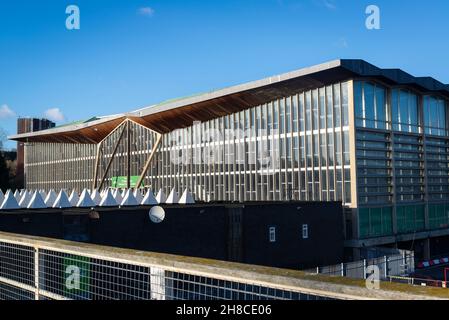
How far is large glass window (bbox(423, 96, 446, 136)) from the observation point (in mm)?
42562

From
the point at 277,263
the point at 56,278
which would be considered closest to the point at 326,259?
the point at 277,263

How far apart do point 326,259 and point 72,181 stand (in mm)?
44181

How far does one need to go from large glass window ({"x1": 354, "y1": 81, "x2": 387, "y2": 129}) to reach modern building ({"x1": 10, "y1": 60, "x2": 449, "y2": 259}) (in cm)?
8

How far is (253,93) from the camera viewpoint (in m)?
39.4

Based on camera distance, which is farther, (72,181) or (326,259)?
(72,181)

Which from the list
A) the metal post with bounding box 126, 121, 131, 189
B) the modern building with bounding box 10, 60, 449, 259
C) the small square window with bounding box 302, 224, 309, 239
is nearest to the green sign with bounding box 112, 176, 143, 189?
the metal post with bounding box 126, 121, 131, 189

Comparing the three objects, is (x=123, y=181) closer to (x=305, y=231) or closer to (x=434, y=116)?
(x=305, y=231)

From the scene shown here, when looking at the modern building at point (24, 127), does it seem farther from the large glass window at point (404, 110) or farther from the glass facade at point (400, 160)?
the large glass window at point (404, 110)

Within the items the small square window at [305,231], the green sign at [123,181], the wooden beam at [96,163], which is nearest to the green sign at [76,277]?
the small square window at [305,231]

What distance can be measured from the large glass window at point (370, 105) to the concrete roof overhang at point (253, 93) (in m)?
0.93

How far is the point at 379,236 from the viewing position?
3750cm

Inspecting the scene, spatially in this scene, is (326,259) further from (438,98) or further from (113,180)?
(113,180)

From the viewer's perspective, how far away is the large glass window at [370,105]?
35750 mm

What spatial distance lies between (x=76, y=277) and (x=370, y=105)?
1353 inches
